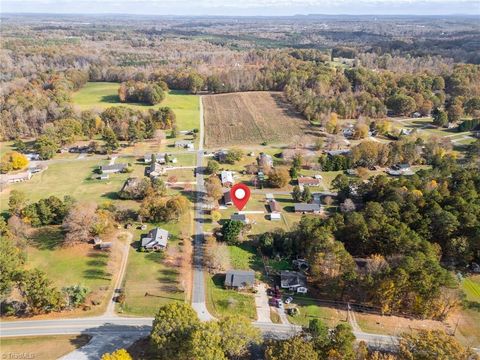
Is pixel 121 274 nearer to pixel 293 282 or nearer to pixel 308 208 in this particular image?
pixel 293 282

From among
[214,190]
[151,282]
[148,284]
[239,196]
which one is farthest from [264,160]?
[148,284]

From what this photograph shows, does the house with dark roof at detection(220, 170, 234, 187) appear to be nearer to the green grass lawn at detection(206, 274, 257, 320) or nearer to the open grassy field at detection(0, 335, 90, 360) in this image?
the green grass lawn at detection(206, 274, 257, 320)

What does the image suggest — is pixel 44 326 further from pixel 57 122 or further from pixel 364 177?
pixel 57 122

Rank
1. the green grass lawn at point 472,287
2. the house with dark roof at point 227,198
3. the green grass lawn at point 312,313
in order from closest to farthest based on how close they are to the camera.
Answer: the green grass lawn at point 312,313 → the green grass lawn at point 472,287 → the house with dark roof at point 227,198

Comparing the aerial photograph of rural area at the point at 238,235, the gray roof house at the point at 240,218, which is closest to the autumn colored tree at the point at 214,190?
the aerial photograph of rural area at the point at 238,235

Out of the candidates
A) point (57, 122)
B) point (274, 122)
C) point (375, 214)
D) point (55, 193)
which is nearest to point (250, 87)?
point (274, 122)

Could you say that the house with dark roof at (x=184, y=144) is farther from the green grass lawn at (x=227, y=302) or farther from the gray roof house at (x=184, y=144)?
the green grass lawn at (x=227, y=302)
